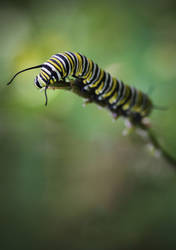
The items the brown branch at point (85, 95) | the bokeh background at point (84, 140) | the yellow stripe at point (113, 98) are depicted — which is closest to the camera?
the brown branch at point (85, 95)

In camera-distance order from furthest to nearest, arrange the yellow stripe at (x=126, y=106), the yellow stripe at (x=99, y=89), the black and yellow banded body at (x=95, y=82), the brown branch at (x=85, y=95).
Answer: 1. the yellow stripe at (x=126, y=106)
2. the yellow stripe at (x=99, y=89)
3. the brown branch at (x=85, y=95)
4. the black and yellow banded body at (x=95, y=82)

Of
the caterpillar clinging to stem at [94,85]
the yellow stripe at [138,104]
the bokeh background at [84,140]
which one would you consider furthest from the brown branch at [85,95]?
the bokeh background at [84,140]

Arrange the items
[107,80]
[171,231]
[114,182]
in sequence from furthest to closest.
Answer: [114,182] → [171,231] → [107,80]

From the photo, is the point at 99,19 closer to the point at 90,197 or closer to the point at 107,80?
the point at 107,80

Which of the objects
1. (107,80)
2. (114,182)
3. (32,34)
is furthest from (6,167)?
(107,80)

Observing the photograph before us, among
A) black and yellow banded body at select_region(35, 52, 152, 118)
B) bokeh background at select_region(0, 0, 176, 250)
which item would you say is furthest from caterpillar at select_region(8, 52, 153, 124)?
bokeh background at select_region(0, 0, 176, 250)

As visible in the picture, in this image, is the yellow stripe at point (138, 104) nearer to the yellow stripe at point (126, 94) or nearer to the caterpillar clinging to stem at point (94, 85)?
the caterpillar clinging to stem at point (94, 85)

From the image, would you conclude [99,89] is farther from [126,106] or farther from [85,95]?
[126,106]

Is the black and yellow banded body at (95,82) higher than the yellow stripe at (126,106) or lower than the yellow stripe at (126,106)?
lower
